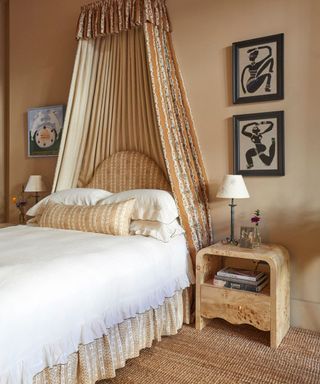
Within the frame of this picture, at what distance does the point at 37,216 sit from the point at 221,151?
1.74m

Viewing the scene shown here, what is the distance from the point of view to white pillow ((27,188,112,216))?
118 inches

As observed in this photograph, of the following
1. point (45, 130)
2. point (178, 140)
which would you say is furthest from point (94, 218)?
point (45, 130)

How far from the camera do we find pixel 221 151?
9.89 ft

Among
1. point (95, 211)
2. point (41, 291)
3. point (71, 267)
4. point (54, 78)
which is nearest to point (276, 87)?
point (95, 211)

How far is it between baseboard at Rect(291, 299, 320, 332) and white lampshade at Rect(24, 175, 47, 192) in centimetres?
269

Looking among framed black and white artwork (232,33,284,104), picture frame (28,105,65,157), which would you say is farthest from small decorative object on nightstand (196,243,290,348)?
picture frame (28,105,65,157)

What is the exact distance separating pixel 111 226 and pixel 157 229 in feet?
1.12

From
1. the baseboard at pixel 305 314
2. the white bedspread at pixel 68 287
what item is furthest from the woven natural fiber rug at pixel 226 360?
the white bedspread at pixel 68 287

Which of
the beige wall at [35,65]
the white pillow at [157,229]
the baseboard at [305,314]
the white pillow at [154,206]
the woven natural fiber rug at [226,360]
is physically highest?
the beige wall at [35,65]

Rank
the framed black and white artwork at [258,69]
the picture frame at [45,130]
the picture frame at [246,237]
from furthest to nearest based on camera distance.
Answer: the picture frame at [45,130] → the framed black and white artwork at [258,69] → the picture frame at [246,237]

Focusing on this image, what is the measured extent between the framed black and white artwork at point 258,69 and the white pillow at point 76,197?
1.36 m

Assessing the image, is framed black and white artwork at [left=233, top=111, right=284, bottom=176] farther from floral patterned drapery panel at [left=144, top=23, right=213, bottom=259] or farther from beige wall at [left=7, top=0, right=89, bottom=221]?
beige wall at [left=7, top=0, right=89, bottom=221]

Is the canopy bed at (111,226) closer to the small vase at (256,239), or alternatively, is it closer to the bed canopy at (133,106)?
the bed canopy at (133,106)

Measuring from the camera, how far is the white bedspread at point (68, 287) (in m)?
1.46
